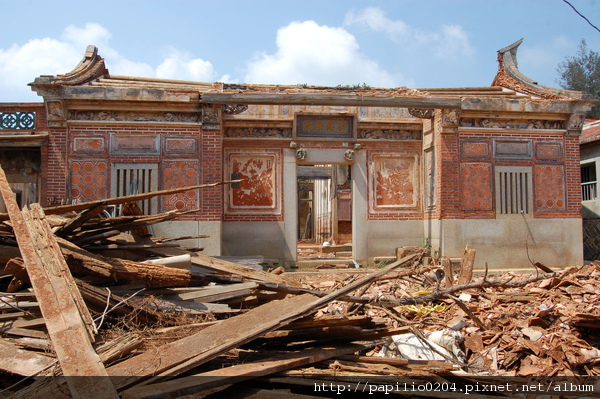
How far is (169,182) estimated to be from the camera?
1029 centimetres

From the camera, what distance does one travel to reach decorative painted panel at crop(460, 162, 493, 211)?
1083 cm

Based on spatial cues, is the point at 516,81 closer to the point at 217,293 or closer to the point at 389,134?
the point at 389,134

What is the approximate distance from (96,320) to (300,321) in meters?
1.56

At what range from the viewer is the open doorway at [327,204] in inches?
787

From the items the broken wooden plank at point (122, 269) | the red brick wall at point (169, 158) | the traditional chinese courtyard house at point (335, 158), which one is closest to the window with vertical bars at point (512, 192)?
the traditional chinese courtyard house at point (335, 158)

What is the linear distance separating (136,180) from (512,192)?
28.0ft

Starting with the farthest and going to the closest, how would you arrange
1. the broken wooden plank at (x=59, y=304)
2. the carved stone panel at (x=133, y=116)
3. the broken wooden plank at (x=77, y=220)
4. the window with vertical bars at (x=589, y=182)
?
the window with vertical bars at (x=589, y=182), the carved stone panel at (x=133, y=116), the broken wooden plank at (x=77, y=220), the broken wooden plank at (x=59, y=304)

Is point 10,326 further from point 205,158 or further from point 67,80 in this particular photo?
point 67,80

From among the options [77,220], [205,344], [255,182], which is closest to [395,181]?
[255,182]

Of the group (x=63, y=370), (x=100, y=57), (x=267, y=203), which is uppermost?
(x=100, y=57)

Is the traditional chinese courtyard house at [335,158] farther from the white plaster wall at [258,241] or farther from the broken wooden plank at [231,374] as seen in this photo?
the broken wooden plank at [231,374]

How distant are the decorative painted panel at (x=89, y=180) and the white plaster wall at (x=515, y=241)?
7585 mm

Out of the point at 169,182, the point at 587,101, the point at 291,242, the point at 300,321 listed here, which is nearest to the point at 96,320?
the point at 300,321

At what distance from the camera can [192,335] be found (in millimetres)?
3449
